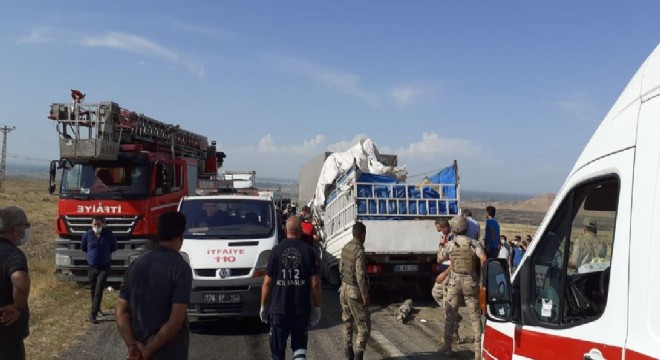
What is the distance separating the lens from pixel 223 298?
825 cm

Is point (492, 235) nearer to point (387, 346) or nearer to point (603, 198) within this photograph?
point (387, 346)

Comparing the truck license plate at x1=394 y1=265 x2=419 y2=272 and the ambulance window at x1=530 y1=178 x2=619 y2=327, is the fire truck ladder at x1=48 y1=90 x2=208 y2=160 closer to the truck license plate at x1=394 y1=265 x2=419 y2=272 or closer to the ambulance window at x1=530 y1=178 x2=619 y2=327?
the truck license plate at x1=394 y1=265 x2=419 y2=272

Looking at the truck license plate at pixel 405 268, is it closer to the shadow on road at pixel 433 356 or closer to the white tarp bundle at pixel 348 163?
the shadow on road at pixel 433 356

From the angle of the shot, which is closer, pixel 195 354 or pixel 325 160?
pixel 195 354

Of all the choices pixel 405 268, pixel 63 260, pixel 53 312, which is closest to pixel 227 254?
pixel 53 312

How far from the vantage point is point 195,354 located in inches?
293

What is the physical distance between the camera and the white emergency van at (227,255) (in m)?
8.27

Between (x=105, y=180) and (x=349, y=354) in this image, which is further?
(x=105, y=180)

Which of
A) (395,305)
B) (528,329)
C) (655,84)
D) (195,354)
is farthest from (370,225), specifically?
(655,84)

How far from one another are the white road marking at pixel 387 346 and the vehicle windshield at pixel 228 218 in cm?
228

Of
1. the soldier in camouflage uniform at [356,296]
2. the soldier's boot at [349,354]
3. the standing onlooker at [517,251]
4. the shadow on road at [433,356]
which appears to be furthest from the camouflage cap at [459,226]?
the standing onlooker at [517,251]

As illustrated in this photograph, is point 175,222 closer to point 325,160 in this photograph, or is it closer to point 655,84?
point 655,84

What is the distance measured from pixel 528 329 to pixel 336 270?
10.2 metres

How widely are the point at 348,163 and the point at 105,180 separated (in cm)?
628
